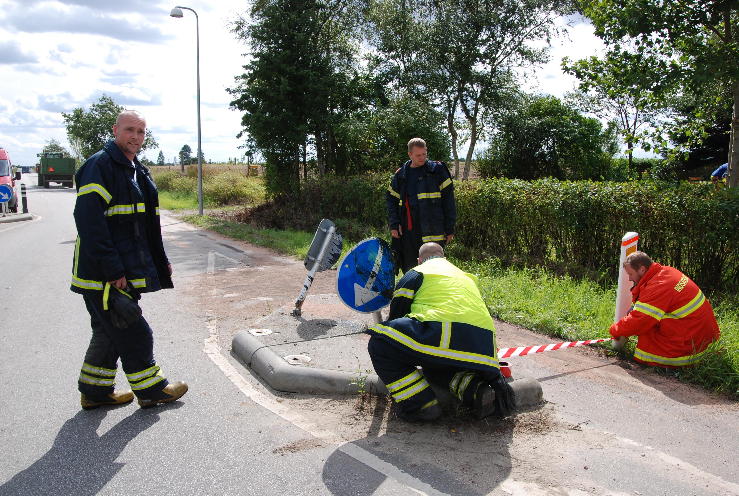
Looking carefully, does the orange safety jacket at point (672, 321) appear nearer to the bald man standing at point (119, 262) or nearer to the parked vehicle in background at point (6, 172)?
the bald man standing at point (119, 262)

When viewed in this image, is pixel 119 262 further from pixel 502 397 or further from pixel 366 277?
pixel 502 397

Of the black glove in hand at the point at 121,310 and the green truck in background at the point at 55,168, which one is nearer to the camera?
the black glove in hand at the point at 121,310

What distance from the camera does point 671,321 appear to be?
5.29 meters

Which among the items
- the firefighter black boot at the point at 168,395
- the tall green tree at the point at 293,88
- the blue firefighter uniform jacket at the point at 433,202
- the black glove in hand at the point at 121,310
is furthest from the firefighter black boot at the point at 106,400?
the tall green tree at the point at 293,88

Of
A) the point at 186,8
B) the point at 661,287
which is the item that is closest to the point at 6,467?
the point at 661,287

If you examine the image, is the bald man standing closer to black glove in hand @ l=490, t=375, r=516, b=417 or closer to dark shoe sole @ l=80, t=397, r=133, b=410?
dark shoe sole @ l=80, t=397, r=133, b=410

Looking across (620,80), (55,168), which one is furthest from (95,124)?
(620,80)

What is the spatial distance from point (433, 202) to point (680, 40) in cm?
416

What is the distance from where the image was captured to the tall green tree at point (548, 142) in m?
24.1

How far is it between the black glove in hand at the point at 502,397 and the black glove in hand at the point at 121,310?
2506 mm

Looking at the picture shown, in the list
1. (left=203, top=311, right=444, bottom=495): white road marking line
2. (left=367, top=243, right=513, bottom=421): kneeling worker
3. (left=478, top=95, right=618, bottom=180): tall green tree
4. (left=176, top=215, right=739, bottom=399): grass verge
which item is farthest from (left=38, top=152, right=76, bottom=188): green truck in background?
(left=367, top=243, right=513, bottom=421): kneeling worker

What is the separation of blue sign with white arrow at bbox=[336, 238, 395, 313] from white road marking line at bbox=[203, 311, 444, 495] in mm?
1297

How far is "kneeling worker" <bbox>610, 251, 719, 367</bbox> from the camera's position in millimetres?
5266

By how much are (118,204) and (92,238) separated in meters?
0.32
